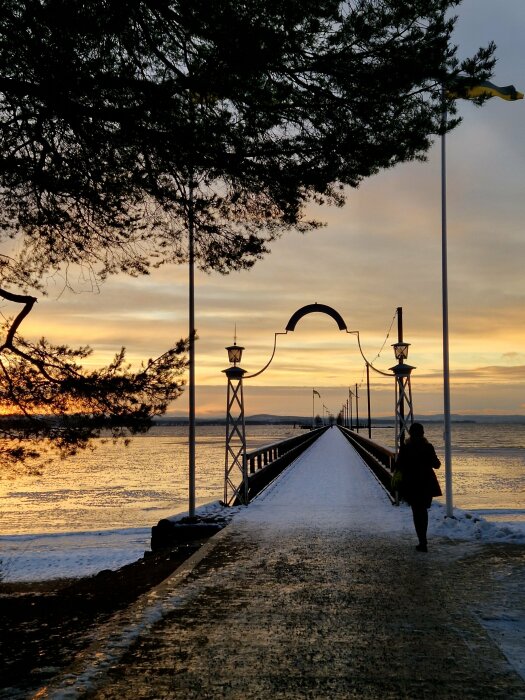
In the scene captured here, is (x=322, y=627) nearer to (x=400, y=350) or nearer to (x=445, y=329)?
(x=445, y=329)

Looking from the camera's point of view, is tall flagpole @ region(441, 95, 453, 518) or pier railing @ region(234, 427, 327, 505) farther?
pier railing @ region(234, 427, 327, 505)

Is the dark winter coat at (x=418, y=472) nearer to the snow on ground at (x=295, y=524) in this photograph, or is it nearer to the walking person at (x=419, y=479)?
the walking person at (x=419, y=479)

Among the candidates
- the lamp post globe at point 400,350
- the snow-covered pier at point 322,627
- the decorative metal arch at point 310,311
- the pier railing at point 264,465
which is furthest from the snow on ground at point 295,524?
the decorative metal arch at point 310,311

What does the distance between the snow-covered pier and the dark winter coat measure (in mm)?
786

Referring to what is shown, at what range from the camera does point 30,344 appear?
9820 mm

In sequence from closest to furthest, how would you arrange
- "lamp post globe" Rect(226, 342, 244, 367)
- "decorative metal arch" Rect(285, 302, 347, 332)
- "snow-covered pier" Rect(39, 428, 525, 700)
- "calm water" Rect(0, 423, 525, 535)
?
"snow-covered pier" Rect(39, 428, 525, 700) < "lamp post globe" Rect(226, 342, 244, 367) < "decorative metal arch" Rect(285, 302, 347, 332) < "calm water" Rect(0, 423, 525, 535)

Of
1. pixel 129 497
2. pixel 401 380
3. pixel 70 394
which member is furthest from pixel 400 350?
pixel 129 497

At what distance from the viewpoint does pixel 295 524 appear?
13.4 m

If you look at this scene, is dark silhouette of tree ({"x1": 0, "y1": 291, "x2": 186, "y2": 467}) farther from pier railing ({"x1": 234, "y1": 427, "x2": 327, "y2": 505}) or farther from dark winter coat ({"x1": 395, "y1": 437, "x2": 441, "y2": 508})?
pier railing ({"x1": 234, "y1": 427, "x2": 327, "y2": 505})

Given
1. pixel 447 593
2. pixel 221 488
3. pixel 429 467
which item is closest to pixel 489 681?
pixel 447 593

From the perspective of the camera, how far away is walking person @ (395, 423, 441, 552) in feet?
34.2

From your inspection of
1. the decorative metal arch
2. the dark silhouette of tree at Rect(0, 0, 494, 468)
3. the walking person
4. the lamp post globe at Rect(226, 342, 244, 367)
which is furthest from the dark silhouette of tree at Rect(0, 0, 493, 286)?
the decorative metal arch

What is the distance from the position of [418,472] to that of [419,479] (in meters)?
0.11

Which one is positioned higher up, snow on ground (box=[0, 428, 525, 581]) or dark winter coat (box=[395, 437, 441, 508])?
dark winter coat (box=[395, 437, 441, 508])
